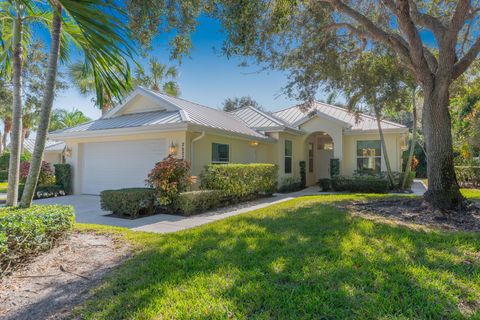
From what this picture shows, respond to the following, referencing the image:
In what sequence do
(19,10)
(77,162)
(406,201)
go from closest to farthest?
(19,10) → (406,201) → (77,162)

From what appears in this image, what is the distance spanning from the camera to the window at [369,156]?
674 inches

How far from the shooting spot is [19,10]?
18.2 feet

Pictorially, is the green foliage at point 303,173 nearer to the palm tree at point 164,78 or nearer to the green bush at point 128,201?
the green bush at point 128,201

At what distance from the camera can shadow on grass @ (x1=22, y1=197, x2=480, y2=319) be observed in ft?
10.4

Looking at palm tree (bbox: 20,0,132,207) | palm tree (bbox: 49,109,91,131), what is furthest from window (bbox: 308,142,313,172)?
palm tree (bbox: 49,109,91,131)

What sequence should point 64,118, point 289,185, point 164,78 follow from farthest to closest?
point 64,118, point 164,78, point 289,185

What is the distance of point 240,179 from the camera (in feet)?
38.0

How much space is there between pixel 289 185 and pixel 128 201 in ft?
32.5

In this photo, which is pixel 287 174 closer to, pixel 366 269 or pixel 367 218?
pixel 367 218

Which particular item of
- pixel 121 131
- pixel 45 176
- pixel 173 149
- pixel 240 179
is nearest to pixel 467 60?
pixel 240 179

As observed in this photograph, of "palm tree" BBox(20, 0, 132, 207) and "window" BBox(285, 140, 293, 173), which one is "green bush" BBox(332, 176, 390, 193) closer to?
"window" BBox(285, 140, 293, 173)

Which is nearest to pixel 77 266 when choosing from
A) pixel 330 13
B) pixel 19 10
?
pixel 19 10

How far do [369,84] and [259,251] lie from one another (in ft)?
A: 32.8

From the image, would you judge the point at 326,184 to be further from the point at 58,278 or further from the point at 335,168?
the point at 58,278
